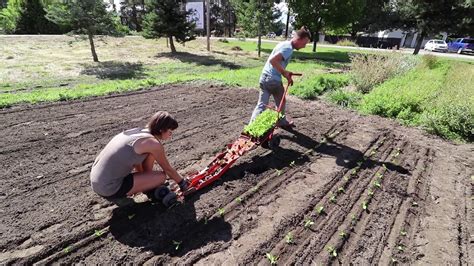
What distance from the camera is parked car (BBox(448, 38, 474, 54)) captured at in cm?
3203

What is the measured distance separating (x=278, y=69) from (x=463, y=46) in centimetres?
3625

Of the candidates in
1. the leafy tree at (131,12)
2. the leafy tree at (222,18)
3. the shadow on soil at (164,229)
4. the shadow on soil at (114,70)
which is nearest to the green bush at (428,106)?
the shadow on soil at (164,229)

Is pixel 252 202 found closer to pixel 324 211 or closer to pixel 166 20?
Result: pixel 324 211

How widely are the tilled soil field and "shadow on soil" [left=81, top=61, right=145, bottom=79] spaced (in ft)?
19.2

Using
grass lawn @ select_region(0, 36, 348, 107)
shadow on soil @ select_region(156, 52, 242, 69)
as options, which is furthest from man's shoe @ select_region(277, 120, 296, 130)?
shadow on soil @ select_region(156, 52, 242, 69)

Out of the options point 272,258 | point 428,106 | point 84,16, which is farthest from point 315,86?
point 84,16

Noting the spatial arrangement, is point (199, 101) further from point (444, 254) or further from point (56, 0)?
point (56, 0)

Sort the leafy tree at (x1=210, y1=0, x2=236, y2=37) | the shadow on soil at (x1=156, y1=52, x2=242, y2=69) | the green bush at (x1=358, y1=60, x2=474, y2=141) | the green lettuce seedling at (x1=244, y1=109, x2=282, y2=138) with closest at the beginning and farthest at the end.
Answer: the green lettuce seedling at (x1=244, y1=109, x2=282, y2=138) < the green bush at (x1=358, y1=60, x2=474, y2=141) < the shadow on soil at (x1=156, y1=52, x2=242, y2=69) < the leafy tree at (x1=210, y1=0, x2=236, y2=37)

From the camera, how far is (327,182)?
4.72m

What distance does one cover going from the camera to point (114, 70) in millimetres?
13570

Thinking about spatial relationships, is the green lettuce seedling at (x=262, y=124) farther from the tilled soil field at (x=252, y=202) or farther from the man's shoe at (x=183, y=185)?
the man's shoe at (x=183, y=185)

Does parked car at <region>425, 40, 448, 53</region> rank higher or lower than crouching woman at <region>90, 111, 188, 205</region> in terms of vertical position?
lower

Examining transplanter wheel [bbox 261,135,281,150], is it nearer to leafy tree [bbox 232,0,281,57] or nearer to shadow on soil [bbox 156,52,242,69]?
shadow on soil [bbox 156,52,242,69]

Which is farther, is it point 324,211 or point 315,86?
point 315,86
